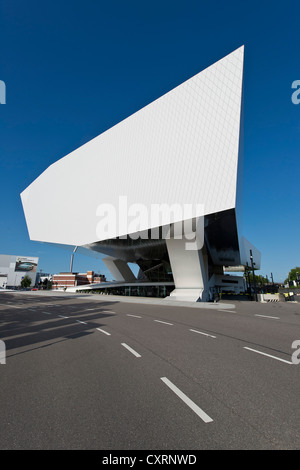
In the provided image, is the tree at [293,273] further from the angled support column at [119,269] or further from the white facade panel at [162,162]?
the white facade panel at [162,162]

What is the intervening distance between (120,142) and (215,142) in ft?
60.0

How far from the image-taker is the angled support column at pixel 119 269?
53.9 m

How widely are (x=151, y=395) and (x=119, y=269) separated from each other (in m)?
51.3

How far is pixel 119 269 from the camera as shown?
2128 inches

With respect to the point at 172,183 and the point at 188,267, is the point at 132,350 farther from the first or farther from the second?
the point at 172,183

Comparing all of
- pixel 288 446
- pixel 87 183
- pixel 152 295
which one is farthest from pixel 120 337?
pixel 87 183

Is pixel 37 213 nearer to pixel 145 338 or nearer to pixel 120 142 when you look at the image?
pixel 120 142

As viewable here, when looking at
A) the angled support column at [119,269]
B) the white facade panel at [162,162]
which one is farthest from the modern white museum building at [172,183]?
the angled support column at [119,269]

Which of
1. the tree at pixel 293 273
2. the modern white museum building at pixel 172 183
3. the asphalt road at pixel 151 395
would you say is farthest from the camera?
the tree at pixel 293 273

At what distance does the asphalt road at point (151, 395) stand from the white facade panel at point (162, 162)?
18.5 m

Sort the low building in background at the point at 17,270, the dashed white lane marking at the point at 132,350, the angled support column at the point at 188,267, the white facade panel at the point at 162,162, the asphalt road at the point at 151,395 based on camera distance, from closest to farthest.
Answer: the asphalt road at the point at 151,395 < the dashed white lane marking at the point at 132,350 < the white facade panel at the point at 162,162 < the angled support column at the point at 188,267 < the low building in background at the point at 17,270

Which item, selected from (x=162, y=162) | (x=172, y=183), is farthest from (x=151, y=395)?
(x=162, y=162)

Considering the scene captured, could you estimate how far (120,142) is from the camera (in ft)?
123

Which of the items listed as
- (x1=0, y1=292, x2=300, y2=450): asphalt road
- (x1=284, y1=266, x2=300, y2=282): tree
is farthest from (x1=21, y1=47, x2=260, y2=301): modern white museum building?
(x1=284, y1=266, x2=300, y2=282): tree
